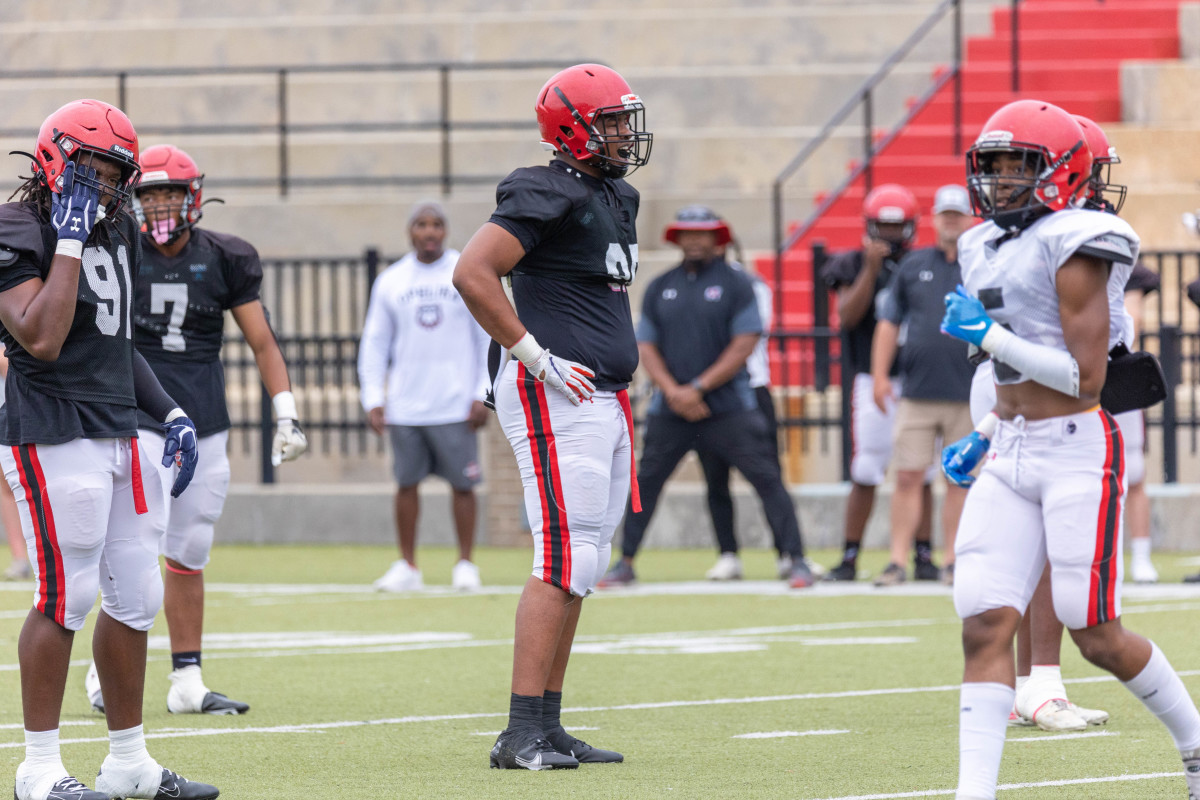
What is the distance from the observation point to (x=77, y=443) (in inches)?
214

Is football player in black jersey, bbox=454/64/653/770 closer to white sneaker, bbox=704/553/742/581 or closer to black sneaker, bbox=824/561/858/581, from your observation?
black sneaker, bbox=824/561/858/581

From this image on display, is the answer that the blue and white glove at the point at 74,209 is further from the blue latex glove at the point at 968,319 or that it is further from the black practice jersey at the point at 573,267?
the blue latex glove at the point at 968,319

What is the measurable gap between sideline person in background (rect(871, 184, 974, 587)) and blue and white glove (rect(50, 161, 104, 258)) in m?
6.41

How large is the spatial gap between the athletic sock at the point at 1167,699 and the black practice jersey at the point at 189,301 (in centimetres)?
372

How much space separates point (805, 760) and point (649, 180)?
46.1ft

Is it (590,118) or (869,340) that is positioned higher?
(590,118)

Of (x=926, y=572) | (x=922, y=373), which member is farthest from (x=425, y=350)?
(x=926, y=572)

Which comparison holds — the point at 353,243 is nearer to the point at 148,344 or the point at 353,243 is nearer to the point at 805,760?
the point at 148,344

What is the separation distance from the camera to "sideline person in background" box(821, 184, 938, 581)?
38.3ft

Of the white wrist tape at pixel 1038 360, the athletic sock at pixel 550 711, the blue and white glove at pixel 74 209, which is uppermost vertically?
the blue and white glove at pixel 74 209

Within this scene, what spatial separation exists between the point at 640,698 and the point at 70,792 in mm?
2669

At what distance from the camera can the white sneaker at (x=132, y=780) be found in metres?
5.47

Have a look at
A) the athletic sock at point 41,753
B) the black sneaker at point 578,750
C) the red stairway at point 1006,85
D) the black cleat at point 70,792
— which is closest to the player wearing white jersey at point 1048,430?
the black sneaker at point 578,750

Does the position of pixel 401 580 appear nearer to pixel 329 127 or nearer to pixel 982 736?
pixel 982 736
